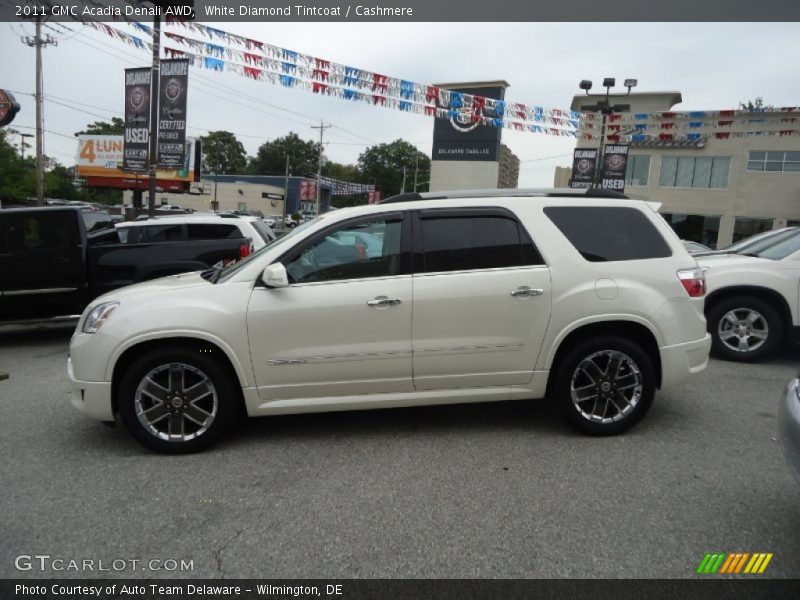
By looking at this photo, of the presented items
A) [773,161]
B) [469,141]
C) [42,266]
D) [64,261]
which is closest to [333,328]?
[64,261]

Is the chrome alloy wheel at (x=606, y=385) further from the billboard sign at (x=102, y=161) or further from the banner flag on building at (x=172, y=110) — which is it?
the billboard sign at (x=102, y=161)

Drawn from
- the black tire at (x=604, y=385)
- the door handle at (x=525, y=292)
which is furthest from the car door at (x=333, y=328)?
the black tire at (x=604, y=385)

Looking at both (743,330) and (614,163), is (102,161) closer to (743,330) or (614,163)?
(614,163)

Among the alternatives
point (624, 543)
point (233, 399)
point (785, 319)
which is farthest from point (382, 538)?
point (785, 319)

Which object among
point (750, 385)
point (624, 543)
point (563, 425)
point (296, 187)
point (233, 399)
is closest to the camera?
point (624, 543)

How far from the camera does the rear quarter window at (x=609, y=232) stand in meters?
4.16

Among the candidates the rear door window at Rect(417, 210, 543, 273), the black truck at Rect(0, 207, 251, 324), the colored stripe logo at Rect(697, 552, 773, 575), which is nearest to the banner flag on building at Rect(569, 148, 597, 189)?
the black truck at Rect(0, 207, 251, 324)

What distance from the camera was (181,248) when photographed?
796cm

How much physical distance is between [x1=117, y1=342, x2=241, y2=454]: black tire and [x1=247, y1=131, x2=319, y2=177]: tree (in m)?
109

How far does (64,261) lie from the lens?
291 inches

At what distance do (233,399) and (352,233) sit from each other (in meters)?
1.50

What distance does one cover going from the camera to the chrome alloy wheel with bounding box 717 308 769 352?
6418 mm

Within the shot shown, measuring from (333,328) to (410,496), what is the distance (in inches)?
50.0

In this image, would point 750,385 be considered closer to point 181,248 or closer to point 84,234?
point 181,248
